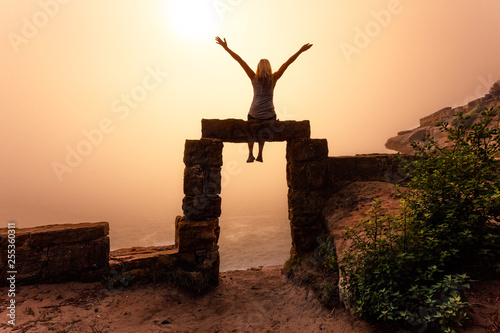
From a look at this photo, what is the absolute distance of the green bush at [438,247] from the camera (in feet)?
7.20

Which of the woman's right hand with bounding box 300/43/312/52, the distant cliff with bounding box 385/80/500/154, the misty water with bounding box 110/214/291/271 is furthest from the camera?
the distant cliff with bounding box 385/80/500/154

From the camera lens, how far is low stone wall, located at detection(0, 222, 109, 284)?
3980 mm

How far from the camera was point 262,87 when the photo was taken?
5.43 meters

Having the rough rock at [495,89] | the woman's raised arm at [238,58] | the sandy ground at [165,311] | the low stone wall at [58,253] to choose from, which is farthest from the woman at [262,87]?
the rough rock at [495,89]

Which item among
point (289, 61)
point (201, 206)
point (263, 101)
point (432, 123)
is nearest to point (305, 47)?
point (289, 61)

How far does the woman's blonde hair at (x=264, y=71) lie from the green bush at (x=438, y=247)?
3.14m

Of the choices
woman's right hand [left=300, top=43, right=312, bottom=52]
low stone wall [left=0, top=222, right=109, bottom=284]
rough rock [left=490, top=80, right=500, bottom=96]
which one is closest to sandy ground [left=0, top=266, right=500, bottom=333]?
low stone wall [left=0, top=222, right=109, bottom=284]

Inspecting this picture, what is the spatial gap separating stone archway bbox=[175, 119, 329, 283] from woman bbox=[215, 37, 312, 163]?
181mm

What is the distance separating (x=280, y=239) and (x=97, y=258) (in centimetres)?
1089

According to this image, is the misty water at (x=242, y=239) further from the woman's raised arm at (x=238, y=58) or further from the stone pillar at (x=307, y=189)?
the woman's raised arm at (x=238, y=58)

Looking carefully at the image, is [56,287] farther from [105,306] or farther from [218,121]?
[218,121]

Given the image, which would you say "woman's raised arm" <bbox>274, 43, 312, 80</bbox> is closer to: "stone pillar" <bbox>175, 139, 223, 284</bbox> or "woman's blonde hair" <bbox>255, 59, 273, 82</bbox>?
"woman's blonde hair" <bbox>255, 59, 273, 82</bbox>

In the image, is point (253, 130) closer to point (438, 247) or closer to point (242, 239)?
point (438, 247)

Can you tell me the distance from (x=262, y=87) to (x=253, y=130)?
0.90m
